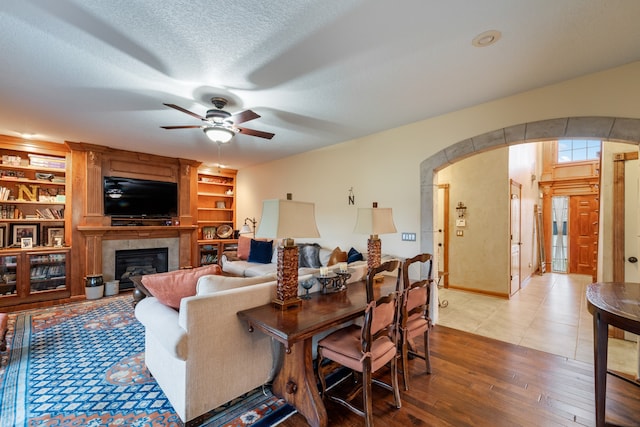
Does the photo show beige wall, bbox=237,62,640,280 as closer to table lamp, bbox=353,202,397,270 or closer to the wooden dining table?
table lamp, bbox=353,202,397,270

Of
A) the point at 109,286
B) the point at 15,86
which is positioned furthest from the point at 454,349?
the point at 109,286

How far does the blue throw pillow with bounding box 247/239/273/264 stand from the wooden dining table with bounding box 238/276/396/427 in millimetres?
3367

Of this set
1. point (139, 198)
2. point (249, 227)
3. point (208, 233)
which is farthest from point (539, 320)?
point (139, 198)

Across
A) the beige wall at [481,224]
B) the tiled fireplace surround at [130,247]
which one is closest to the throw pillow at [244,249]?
the tiled fireplace surround at [130,247]

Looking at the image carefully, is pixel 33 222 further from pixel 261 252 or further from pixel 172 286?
pixel 172 286

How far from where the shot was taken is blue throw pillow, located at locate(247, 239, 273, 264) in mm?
5531

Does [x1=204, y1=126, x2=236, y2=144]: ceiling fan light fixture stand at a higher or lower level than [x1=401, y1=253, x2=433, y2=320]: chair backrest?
higher

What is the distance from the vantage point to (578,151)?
23.7ft

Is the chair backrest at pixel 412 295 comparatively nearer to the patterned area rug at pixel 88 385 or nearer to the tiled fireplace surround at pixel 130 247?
the patterned area rug at pixel 88 385

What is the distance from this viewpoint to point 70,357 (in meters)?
2.86

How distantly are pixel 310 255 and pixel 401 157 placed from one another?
2378 millimetres

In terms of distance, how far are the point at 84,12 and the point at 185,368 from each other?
2437 mm

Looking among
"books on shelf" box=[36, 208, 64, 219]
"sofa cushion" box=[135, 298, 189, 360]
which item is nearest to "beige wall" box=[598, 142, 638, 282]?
"sofa cushion" box=[135, 298, 189, 360]

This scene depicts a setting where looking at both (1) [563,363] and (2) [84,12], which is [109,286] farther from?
(1) [563,363]
